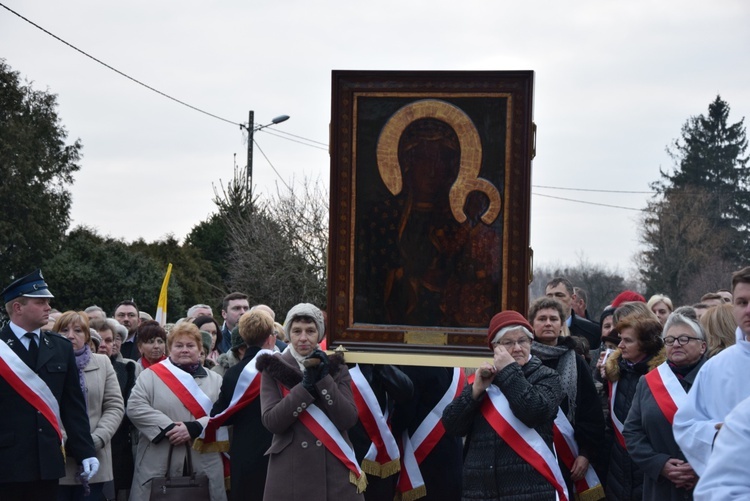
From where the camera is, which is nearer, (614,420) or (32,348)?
(614,420)

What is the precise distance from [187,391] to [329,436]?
207 cm

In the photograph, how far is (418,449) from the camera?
28.1 ft

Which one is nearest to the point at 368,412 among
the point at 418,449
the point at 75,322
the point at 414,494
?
the point at 418,449

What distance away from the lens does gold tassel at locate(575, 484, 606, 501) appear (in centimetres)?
779

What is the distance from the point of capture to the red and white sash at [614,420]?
25.5ft

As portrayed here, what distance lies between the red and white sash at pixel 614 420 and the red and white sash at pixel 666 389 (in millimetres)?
697

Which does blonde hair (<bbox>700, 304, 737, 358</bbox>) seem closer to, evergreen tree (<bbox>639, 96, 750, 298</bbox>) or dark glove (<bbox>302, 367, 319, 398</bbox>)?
dark glove (<bbox>302, 367, 319, 398</bbox>)

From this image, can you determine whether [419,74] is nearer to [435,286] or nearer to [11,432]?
[435,286]

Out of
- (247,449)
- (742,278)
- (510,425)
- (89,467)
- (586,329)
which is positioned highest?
(742,278)

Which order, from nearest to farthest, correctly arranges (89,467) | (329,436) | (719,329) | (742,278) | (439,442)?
(742,278)
(719,329)
(329,436)
(89,467)
(439,442)

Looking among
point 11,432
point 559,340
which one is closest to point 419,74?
point 559,340

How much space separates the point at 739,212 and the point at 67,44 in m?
47.3

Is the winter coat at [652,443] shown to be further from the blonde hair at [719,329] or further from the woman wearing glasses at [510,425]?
the woman wearing glasses at [510,425]

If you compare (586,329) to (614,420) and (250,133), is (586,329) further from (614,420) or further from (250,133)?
(250,133)
